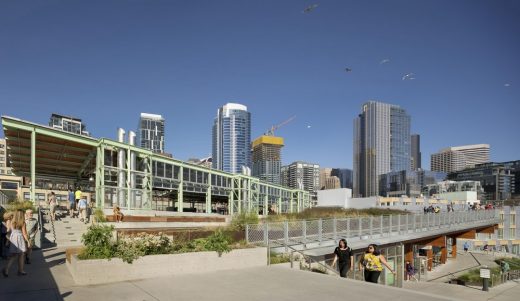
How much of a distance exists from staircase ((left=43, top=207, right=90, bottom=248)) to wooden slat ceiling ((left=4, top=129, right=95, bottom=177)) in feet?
19.2

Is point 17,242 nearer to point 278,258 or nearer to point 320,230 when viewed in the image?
point 278,258

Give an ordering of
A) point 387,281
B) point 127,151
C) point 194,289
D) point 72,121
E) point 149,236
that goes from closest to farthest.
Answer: point 194,289 < point 149,236 < point 387,281 < point 127,151 < point 72,121

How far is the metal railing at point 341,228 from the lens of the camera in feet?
46.5

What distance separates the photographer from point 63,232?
1698 cm

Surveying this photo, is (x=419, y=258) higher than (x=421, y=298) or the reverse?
the reverse

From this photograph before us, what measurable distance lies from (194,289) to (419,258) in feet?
78.3

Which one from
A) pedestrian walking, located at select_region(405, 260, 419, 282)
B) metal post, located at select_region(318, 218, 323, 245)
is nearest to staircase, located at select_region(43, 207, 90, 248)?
metal post, located at select_region(318, 218, 323, 245)

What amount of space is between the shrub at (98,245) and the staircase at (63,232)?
722 centimetres

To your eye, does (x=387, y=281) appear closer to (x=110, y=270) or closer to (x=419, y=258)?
(x=419, y=258)

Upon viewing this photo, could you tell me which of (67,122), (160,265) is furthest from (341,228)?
(67,122)

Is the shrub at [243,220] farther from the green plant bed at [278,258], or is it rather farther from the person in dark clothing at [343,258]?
the person in dark clothing at [343,258]

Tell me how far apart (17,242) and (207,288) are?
4.62 metres

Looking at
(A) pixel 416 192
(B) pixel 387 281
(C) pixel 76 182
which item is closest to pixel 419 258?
(B) pixel 387 281

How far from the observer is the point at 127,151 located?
2653 cm
